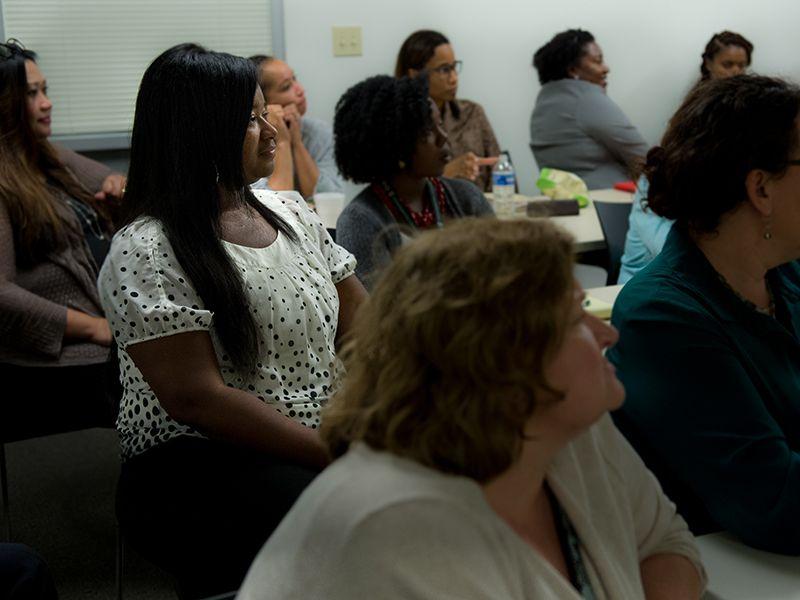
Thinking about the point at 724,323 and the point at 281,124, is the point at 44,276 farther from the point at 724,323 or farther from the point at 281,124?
the point at 724,323

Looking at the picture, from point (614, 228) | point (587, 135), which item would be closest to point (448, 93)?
point (587, 135)

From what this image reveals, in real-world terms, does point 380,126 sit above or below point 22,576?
above

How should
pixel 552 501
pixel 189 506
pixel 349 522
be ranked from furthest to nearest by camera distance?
pixel 189 506
pixel 552 501
pixel 349 522

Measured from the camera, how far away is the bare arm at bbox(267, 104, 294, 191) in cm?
395

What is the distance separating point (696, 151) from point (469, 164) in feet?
8.86

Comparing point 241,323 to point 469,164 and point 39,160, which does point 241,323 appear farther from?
point 469,164

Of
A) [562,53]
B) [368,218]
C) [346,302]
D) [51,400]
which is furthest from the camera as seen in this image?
[562,53]

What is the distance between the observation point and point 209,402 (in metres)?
1.74

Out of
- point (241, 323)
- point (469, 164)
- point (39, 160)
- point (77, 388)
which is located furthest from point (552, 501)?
point (469, 164)

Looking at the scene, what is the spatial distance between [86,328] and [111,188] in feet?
1.79

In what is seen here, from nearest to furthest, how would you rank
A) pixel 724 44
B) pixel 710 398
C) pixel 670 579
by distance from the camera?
pixel 670 579
pixel 710 398
pixel 724 44

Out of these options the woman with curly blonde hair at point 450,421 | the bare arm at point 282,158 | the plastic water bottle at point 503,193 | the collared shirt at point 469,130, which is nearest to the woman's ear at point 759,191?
the woman with curly blonde hair at point 450,421

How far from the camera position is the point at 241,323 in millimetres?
1783

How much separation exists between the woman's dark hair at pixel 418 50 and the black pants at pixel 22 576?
396 centimetres
